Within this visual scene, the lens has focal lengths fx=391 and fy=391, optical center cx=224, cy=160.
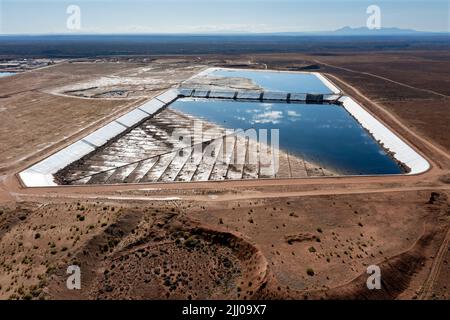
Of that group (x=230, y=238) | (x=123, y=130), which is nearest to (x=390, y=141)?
(x=230, y=238)

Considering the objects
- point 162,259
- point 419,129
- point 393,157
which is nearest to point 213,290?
point 162,259

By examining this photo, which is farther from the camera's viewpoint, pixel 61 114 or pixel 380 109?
pixel 380 109

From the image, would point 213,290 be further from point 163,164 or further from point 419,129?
point 419,129

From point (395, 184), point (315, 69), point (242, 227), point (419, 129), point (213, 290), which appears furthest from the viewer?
point (315, 69)

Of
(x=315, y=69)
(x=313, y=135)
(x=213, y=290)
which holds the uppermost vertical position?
(x=315, y=69)

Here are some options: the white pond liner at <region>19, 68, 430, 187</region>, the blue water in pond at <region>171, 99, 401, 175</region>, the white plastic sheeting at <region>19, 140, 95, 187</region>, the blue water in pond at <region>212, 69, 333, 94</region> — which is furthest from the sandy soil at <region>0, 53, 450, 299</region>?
the blue water in pond at <region>212, 69, 333, 94</region>

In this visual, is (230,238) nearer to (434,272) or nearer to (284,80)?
(434,272)
